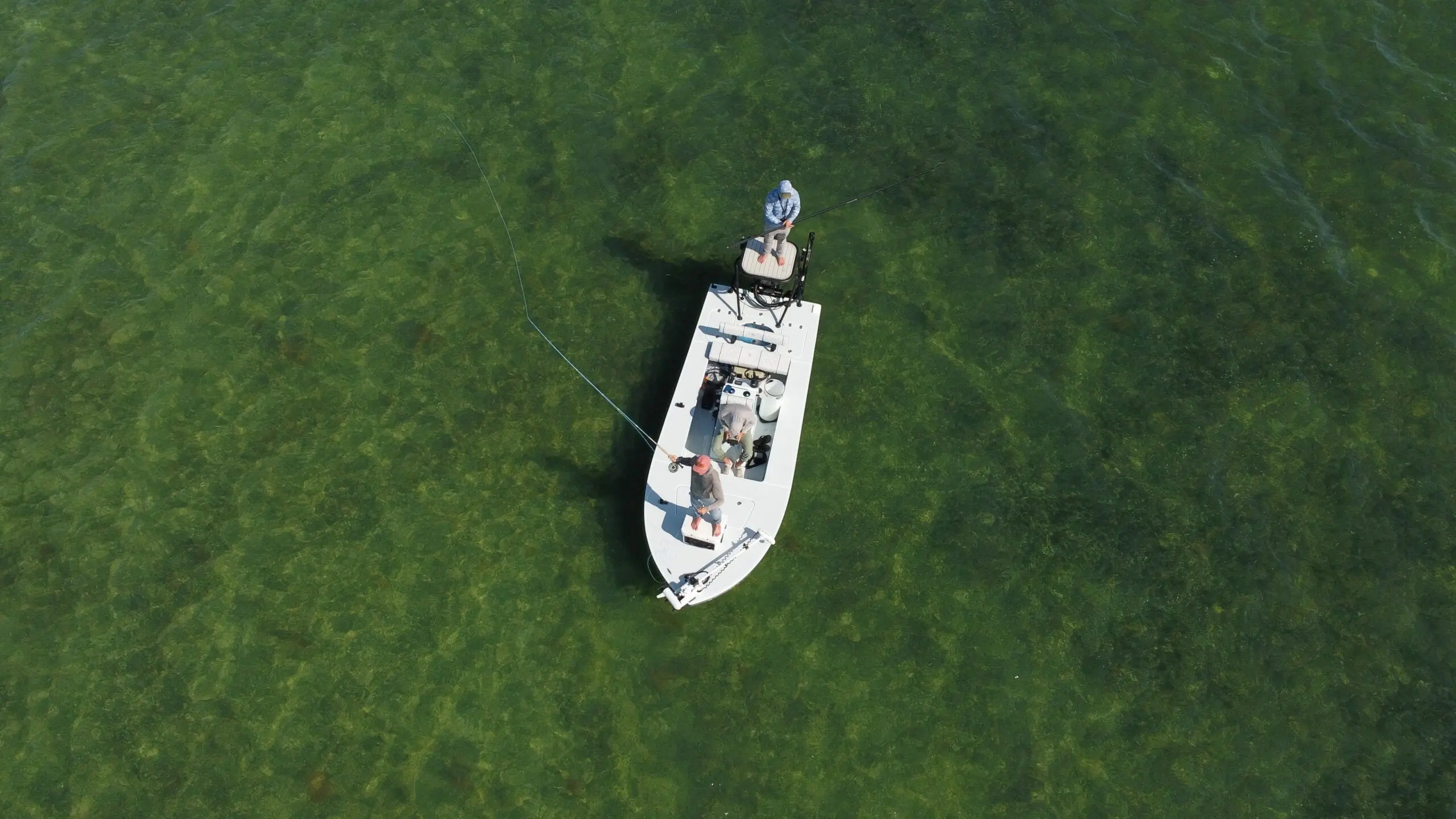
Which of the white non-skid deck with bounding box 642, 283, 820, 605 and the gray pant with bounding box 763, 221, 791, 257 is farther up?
the gray pant with bounding box 763, 221, 791, 257

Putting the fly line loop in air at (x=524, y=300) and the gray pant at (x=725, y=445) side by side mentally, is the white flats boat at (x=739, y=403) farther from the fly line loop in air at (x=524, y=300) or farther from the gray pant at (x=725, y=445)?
the fly line loop in air at (x=524, y=300)

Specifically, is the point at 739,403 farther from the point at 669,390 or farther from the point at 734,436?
the point at 669,390

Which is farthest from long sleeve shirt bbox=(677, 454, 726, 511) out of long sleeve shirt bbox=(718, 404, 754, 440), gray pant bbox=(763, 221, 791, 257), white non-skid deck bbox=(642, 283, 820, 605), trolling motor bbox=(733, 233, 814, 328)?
gray pant bbox=(763, 221, 791, 257)

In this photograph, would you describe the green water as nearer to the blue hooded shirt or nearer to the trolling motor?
the trolling motor

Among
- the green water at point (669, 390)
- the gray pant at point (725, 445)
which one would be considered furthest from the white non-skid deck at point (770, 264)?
the gray pant at point (725, 445)

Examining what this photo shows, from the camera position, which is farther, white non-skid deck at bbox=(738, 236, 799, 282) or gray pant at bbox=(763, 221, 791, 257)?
white non-skid deck at bbox=(738, 236, 799, 282)

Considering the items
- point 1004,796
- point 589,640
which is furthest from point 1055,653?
point 589,640

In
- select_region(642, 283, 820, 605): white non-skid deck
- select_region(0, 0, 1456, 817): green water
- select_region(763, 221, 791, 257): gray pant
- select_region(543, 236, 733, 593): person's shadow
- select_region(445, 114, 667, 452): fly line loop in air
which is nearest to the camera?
select_region(0, 0, 1456, 817): green water
